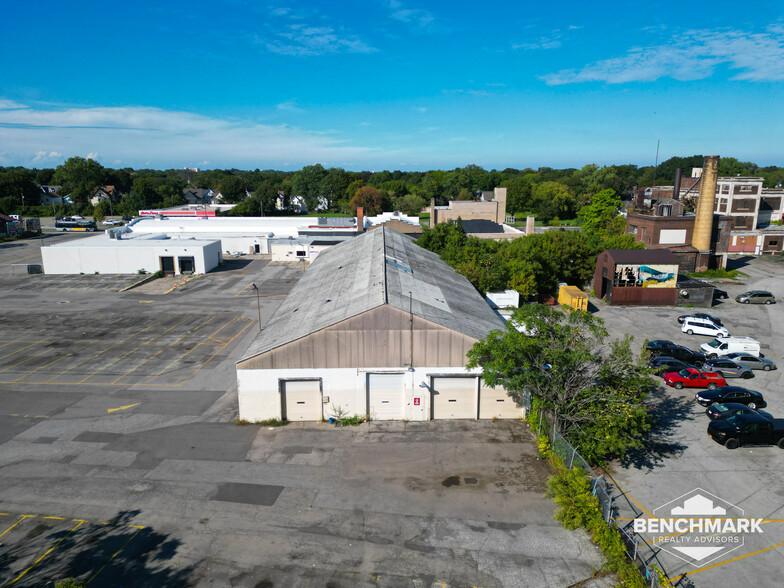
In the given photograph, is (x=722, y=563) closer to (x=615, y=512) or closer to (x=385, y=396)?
(x=615, y=512)

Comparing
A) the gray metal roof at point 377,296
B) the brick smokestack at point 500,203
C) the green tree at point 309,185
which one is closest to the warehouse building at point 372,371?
the gray metal roof at point 377,296

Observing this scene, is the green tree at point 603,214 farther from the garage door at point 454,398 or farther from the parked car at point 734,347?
the garage door at point 454,398

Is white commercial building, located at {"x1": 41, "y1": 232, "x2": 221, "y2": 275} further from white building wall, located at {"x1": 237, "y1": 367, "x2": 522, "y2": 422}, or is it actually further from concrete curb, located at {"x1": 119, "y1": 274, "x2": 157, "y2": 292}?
white building wall, located at {"x1": 237, "y1": 367, "x2": 522, "y2": 422}

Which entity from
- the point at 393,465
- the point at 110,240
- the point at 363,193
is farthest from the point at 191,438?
the point at 363,193

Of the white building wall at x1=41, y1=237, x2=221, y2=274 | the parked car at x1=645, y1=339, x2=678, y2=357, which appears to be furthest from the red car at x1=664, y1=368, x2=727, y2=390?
the white building wall at x1=41, y1=237, x2=221, y2=274

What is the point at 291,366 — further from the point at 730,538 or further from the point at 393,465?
the point at 730,538

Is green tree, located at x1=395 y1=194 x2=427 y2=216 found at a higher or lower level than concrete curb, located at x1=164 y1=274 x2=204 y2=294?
higher
